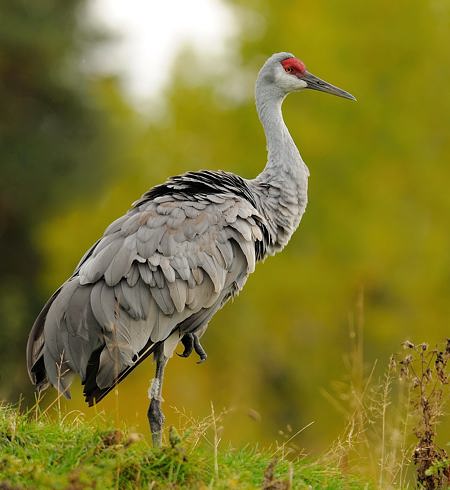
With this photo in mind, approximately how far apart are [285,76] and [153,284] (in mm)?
2354

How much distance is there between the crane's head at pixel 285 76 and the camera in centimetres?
815

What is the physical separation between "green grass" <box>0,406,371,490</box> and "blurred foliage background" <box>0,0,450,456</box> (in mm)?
9686

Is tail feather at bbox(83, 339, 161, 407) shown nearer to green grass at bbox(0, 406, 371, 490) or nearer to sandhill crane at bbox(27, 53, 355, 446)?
sandhill crane at bbox(27, 53, 355, 446)

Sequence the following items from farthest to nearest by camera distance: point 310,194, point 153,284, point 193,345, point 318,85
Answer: point 310,194
point 318,85
point 193,345
point 153,284

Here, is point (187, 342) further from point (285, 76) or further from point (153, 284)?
point (285, 76)

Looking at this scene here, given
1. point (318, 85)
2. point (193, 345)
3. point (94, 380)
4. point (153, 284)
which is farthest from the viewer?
point (318, 85)

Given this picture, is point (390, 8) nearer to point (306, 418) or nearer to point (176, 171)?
point (176, 171)

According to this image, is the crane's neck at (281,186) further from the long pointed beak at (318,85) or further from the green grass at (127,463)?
the green grass at (127,463)

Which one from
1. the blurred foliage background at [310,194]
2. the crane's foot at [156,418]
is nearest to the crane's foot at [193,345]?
the crane's foot at [156,418]

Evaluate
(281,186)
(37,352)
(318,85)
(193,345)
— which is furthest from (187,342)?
(318,85)

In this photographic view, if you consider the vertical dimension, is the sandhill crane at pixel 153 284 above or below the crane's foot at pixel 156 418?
above

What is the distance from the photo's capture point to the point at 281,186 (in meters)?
7.48

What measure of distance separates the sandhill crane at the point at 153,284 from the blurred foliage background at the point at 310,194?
8.77m

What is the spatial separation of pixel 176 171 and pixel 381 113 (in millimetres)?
3365
